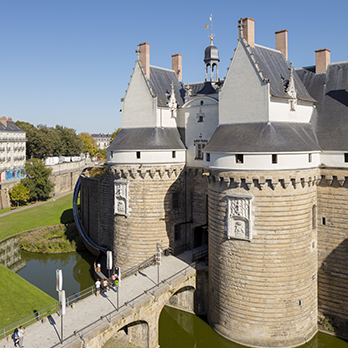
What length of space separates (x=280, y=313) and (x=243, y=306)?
2320 millimetres

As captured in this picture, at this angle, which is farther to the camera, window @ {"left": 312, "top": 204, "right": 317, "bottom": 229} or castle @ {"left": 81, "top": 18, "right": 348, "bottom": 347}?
window @ {"left": 312, "top": 204, "right": 317, "bottom": 229}

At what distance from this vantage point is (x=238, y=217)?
21938 millimetres

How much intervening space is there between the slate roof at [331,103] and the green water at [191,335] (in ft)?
42.4

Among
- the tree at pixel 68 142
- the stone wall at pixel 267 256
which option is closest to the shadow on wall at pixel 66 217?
the stone wall at pixel 267 256

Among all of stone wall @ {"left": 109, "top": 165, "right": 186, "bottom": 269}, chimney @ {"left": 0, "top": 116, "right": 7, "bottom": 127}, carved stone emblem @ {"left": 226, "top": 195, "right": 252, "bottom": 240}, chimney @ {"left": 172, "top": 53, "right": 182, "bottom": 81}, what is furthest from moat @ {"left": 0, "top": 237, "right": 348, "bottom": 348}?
chimney @ {"left": 0, "top": 116, "right": 7, "bottom": 127}

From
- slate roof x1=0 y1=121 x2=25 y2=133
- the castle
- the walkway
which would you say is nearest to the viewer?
the walkway

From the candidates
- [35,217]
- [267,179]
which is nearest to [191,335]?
[267,179]

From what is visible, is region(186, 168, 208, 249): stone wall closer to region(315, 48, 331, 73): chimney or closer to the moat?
the moat

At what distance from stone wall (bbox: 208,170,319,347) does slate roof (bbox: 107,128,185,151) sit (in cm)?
769

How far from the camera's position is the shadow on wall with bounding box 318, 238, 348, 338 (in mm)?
22891

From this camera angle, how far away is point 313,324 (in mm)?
23266

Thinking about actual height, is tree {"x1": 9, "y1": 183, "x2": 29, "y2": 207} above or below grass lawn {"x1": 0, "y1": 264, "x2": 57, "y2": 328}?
above

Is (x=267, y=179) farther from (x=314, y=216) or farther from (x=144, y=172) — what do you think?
(x=144, y=172)

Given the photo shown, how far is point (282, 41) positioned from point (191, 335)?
25.1 meters
